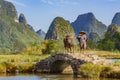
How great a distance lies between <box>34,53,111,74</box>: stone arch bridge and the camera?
3840 centimetres

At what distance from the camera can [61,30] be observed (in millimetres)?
198750

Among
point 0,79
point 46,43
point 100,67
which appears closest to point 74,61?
point 100,67

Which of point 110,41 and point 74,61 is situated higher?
point 110,41

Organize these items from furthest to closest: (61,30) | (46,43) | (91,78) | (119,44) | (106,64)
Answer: (61,30)
(119,44)
(46,43)
(106,64)
(91,78)

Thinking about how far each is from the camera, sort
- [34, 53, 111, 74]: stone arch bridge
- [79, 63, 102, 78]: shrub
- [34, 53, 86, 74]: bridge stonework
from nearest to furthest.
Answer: [79, 63, 102, 78]: shrub → [34, 53, 111, 74]: stone arch bridge → [34, 53, 86, 74]: bridge stonework

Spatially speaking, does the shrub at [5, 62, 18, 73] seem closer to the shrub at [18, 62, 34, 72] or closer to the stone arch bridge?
the shrub at [18, 62, 34, 72]

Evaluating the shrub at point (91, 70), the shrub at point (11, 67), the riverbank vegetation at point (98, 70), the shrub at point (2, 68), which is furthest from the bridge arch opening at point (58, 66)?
the riverbank vegetation at point (98, 70)

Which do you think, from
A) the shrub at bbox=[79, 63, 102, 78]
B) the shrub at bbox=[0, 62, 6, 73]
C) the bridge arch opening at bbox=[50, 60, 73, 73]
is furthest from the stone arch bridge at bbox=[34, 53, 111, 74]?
the shrub at bbox=[0, 62, 6, 73]

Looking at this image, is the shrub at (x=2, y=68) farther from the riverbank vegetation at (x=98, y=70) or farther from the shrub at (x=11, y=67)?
the riverbank vegetation at (x=98, y=70)

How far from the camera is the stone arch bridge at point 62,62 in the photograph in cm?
3840

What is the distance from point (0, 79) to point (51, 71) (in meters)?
9.45

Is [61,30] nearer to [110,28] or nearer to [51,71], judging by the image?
[110,28]

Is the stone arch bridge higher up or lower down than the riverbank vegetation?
higher up

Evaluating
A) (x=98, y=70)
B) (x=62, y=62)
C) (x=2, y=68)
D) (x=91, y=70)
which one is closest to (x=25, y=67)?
(x=2, y=68)
